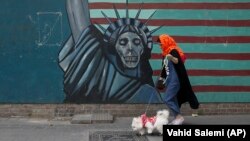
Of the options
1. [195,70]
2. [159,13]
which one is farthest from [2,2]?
[195,70]

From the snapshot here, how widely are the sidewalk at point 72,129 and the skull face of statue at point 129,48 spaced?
1089 millimetres

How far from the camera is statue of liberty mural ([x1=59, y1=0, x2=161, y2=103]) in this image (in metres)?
9.89

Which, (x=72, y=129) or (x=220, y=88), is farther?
(x=220, y=88)

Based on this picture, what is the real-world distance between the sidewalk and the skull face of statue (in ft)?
3.57

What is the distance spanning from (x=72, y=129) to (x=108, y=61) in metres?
1.67

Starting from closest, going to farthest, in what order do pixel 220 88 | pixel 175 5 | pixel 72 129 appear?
pixel 72 129, pixel 175 5, pixel 220 88

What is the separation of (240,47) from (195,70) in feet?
3.19

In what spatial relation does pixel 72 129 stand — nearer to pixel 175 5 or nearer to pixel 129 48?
pixel 129 48

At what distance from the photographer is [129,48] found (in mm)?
9953

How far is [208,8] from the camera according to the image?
9945 mm

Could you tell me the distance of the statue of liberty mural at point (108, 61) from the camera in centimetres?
989

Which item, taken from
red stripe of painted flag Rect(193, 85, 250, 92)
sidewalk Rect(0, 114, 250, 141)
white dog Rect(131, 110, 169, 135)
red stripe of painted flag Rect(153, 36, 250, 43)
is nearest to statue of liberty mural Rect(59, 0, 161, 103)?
red stripe of painted flag Rect(153, 36, 250, 43)

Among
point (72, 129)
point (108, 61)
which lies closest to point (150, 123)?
point (72, 129)

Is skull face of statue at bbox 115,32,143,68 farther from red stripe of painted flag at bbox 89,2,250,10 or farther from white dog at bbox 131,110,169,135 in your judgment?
white dog at bbox 131,110,169,135
